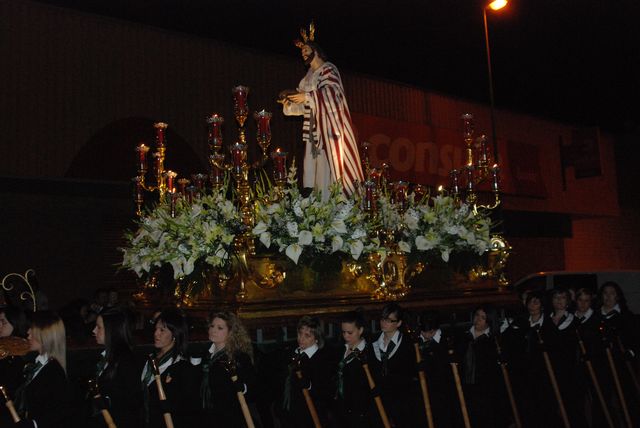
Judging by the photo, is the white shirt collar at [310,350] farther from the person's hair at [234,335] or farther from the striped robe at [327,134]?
the striped robe at [327,134]

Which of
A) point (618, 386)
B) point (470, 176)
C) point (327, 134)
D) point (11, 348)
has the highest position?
point (327, 134)

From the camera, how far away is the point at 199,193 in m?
6.57

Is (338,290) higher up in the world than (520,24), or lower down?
lower down

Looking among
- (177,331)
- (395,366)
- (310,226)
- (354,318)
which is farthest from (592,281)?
(177,331)

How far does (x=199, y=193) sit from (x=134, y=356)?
195cm

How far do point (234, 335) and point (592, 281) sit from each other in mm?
12421

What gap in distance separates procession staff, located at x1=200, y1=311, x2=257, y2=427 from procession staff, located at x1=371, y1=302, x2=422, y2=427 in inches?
47.9

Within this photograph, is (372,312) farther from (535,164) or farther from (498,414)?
(535,164)

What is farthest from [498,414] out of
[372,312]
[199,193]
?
[199,193]

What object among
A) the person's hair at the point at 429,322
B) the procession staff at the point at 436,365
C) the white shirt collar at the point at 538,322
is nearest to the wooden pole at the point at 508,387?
the procession staff at the point at 436,365

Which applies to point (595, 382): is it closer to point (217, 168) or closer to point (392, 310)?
point (392, 310)

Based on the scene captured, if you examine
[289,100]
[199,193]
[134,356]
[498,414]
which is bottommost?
[498,414]

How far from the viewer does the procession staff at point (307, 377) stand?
219 inches

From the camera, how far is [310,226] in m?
5.96
